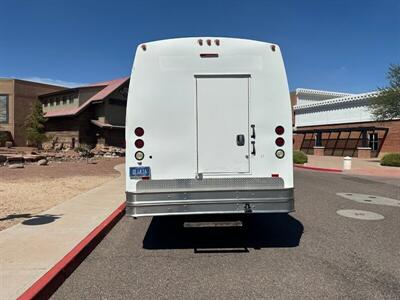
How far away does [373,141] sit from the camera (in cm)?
3597

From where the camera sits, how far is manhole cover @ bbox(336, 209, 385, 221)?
8586mm

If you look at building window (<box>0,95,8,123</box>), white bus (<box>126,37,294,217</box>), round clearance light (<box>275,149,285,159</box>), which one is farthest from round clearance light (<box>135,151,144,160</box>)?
building window (<box>0,95,8,123</box>)

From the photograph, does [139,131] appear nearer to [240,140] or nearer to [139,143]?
[139,143]

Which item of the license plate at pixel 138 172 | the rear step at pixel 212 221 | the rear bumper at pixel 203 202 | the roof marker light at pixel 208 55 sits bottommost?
the rear step at pixel 212 221

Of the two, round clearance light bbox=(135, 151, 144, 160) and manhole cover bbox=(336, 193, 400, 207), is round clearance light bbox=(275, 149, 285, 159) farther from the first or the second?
manhole cover bbox=(336, 193, 400, 207)

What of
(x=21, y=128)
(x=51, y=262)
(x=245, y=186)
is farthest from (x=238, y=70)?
(x=21, y=128)

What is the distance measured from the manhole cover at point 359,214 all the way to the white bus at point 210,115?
11.7ft

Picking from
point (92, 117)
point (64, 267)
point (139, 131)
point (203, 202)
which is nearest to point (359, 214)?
point (203, 202)

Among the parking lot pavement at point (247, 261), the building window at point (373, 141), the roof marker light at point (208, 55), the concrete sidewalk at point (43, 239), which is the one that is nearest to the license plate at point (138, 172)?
the parking lot pavement at point (247, 261)

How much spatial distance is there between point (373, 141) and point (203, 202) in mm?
34372

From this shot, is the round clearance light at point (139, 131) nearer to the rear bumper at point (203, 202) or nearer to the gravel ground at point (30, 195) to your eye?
the rear bumper at point (203, 202)

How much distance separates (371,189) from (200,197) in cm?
1048

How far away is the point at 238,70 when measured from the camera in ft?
19.7

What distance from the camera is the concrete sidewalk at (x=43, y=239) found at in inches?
177
